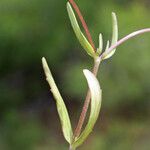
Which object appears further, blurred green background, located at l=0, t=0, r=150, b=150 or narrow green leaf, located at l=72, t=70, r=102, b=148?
blurred green background, located at l=0, t=0, r=150, b=150

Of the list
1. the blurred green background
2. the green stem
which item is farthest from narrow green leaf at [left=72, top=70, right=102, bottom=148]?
the blurred green background

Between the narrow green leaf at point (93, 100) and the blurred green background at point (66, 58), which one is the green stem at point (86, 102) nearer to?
the narrow green leaf at point (93, 100)

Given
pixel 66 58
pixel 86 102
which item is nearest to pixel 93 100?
pixel 86 102

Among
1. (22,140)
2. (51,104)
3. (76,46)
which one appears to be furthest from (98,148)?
(51,104)

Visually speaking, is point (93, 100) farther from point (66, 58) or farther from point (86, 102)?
point (66, 58)

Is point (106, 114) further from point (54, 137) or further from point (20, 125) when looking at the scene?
point (20, 125)

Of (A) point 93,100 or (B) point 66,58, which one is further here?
(B) point 66,58

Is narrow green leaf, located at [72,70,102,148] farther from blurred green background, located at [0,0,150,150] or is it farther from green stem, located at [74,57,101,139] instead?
blurred green background, located at [0,0,150,150]

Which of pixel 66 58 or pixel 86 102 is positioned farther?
pixel 66 58

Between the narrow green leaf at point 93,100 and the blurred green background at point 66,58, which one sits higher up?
the narrow green leaf at point 93,100

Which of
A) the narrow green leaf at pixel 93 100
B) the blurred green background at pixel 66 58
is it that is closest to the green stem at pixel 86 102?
the narrow green leaf at pixel 93 100

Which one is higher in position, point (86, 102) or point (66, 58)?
point (86, 102)
